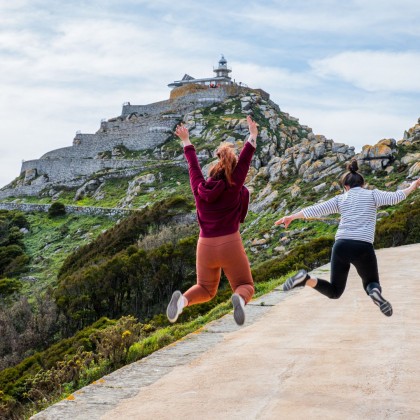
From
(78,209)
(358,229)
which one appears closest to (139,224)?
(78,209)

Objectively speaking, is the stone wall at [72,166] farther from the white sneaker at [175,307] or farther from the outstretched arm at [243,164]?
the white sneaker at [175,307]

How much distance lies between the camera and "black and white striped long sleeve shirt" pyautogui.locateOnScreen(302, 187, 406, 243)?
563 centimetres

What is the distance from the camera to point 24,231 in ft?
162

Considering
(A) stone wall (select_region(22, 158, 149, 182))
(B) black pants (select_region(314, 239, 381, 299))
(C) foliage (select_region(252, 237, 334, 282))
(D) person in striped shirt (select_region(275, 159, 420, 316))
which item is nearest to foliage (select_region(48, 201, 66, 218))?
(A) stone wall (select_region(22, 158, 149, 182))

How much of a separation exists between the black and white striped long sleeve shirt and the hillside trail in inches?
53.2

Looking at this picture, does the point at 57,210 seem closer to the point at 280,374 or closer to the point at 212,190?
the point at 280,374

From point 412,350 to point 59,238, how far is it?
1612 inches

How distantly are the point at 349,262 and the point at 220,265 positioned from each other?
1412mm

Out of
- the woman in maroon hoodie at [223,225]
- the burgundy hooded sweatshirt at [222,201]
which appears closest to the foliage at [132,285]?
the woman in maroon hoodie at [223,225]

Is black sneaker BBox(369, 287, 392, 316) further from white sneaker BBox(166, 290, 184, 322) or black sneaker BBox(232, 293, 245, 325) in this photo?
white sneaker BBox(166, 290, 184, 322)

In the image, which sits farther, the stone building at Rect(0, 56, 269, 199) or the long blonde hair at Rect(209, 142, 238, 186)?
the stone building at Rect(0, 56, 269, 199)

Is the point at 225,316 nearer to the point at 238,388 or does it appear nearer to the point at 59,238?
the point at 238,388

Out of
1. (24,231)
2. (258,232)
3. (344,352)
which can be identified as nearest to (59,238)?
(24,231)

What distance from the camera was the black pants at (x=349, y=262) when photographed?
5.64m
